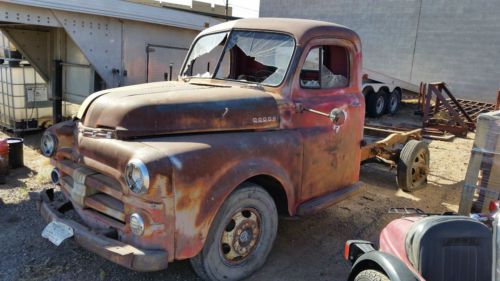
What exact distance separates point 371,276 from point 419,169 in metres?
3.94

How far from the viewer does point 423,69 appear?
53.6ft

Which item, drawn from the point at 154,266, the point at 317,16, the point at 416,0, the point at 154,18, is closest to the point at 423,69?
the point at 416,0

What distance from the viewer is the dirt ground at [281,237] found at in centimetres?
352

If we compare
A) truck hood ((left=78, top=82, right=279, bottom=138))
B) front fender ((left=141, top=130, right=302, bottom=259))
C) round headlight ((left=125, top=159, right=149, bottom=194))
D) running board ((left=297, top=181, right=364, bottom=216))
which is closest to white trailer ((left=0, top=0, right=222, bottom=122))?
truck hood ((left=78, top=82, right=279, bottom=138))

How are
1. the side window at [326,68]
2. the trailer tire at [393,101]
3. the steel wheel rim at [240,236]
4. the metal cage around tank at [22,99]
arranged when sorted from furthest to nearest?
1. the trailer tire at [393,101]
2. the metal cage around tank at [22,99]
3. the side window at [326,68]
4. the steel wheel rim at [240,236]

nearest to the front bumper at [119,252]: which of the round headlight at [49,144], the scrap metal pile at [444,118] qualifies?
the round headlight at [49,144]

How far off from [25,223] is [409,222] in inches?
148

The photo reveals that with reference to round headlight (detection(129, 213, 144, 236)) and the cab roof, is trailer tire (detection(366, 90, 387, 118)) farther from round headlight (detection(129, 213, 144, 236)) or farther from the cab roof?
round headlight (detection(129, 213, 144, 236))

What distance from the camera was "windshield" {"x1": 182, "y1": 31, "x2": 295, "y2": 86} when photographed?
3969 mm

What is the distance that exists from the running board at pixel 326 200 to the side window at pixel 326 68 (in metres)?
1.09

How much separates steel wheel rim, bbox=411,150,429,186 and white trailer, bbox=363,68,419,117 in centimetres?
708

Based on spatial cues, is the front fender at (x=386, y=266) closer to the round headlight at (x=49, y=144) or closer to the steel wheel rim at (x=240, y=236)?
the steel wheel rim at (x=240, y=236)

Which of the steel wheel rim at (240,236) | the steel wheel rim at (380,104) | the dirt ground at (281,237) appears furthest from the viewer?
the steel wheel rim at (380,104)

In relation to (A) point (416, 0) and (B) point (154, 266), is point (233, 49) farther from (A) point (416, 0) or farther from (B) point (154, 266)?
(A) point (416, 0)
